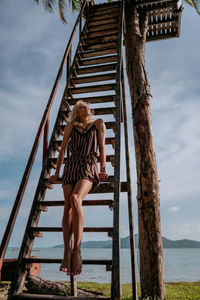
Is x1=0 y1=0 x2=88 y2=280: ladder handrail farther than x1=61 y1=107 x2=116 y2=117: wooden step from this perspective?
No

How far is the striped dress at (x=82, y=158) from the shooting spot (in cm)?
349

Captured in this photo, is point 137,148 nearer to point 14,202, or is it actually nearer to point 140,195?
point 140,195

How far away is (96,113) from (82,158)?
66.6 inches

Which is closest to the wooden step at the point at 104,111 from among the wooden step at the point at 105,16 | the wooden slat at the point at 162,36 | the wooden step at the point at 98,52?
the wooden step at the point at 98,52

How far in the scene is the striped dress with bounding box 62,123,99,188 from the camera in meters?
3.49

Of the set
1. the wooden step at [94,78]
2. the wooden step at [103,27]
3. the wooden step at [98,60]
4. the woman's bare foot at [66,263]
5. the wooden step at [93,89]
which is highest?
the wooden step at [103,27]

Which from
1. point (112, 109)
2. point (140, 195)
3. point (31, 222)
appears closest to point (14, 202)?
point (31, 222)

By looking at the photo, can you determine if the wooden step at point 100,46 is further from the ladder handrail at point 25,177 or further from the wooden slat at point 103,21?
the ladder handrail at point 25,177

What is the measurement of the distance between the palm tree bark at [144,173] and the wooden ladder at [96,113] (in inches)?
24.9

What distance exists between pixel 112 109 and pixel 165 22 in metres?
5.42

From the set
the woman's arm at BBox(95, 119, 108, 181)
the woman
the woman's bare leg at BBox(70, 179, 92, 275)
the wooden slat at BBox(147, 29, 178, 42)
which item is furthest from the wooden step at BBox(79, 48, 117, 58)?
the woman's bare leg at BBox(70, 179, 92, 275)

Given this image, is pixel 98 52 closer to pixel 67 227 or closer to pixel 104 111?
pixel 104 111

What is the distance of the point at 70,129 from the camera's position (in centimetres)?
393

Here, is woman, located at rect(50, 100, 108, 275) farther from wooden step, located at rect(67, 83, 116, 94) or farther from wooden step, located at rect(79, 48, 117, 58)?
wooden step, located at rect(79, 48, 117, 58)
